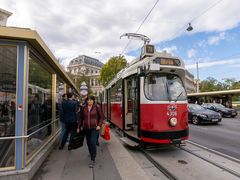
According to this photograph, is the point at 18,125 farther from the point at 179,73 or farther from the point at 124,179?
the point at 179,73

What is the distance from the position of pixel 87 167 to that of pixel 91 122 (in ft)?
3.69

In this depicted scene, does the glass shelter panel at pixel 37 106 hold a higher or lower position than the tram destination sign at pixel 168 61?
lower

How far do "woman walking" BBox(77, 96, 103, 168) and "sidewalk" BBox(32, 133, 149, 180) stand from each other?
0.38 metres

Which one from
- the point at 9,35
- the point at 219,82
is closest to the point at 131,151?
the point at 9,35

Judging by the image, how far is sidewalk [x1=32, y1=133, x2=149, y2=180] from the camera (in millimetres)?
4828

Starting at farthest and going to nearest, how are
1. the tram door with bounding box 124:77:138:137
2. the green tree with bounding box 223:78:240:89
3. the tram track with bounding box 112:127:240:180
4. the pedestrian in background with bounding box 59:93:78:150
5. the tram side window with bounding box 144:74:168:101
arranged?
the green tree with bounding box 223:78:240:89 < the tram door with bounding box 124:77:138:137 < the pedestrian in background with bounding box 59:93:78:150 < the tram side window with bounding box 144:74:168:101 < the tram track with bounding box 112:127:240:180

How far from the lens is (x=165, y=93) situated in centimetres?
677

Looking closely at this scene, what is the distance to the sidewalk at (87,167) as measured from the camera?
190 inches

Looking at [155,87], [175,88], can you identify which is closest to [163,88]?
[155,87]

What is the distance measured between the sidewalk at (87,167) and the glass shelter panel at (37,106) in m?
0.61

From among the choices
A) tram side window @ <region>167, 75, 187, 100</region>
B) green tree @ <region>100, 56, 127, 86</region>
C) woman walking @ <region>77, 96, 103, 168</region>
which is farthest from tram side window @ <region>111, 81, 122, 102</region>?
green tree @ <region>100, 56, 127, 86</region>

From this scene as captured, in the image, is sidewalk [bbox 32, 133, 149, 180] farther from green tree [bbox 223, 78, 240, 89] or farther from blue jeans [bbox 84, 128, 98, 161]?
green tree [bbox 223, 78, 240, 89]

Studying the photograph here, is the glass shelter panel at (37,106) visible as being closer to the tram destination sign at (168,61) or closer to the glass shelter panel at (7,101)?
the glass shelter panel at (7,101)

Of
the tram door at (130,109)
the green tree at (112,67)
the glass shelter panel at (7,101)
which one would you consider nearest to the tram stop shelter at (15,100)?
the glass shelter panel at (7,101)
